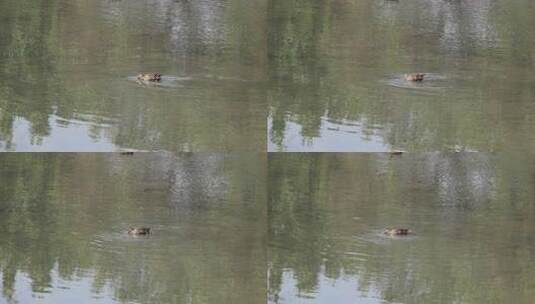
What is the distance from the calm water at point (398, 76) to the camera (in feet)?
9.86

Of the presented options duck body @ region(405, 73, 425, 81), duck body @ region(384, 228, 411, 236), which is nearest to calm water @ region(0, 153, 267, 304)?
duck body @ region(384, 228, 411, 236)

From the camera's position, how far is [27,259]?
298cm

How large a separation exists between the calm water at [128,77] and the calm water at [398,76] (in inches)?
3.9

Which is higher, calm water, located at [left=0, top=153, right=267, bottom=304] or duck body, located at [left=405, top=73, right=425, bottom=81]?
duck body, located at [left=405, top=73, right=425, bottom=81]

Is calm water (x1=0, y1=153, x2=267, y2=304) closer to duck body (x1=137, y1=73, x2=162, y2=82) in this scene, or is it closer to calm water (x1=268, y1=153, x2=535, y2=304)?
calm water (x1=268, y1=153, x2=535, y2=304)

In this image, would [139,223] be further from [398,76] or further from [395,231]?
[398,76]

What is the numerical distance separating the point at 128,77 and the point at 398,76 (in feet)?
2.77

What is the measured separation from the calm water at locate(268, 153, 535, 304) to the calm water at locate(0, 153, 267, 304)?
0.32ft

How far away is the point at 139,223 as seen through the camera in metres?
3.00

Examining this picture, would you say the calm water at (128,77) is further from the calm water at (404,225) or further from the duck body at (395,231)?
the duck body at (395,231)

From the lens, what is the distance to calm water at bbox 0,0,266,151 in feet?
9.84

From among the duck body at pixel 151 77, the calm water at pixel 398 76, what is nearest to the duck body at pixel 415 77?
the calm water at pixel 398 76

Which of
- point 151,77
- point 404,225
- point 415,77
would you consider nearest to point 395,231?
point 404,225

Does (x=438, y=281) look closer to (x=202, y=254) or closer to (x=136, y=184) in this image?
(x=202, y=254)
